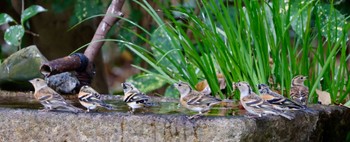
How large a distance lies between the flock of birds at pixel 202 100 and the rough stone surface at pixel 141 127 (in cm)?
7

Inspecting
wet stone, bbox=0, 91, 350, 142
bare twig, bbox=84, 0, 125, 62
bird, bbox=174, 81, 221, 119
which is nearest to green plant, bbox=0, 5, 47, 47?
bare twig, bbox=84, 0, 125, 62

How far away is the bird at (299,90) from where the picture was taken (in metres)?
4.25

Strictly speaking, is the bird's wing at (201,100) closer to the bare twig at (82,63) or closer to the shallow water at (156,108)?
the shallow water at (156,108)

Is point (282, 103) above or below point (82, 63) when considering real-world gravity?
below

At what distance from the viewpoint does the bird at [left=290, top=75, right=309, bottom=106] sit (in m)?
4.25

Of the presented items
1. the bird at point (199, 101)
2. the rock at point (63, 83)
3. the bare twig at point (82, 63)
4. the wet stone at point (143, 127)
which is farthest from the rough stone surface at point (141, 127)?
the rock at point (63, 83)

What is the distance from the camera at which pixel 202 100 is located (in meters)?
3.68

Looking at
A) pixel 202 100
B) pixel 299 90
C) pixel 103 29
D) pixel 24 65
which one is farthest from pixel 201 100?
pixel 103 29

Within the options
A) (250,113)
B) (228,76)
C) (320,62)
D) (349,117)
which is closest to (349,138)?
(349,117)

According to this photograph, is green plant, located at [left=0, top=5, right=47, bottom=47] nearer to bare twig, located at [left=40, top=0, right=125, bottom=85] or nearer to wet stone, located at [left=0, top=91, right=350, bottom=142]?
bare twig, located at [left=40, top=0, right=125, bottom=85]

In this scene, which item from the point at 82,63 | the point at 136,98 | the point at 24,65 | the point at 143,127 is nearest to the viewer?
the point at 143,127

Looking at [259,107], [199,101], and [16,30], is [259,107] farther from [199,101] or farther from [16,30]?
[16,30]

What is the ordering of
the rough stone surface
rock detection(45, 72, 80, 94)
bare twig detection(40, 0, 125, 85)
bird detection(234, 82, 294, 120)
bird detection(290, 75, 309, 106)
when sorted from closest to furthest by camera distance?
the rough stone surface, bird detection(234, 82, 294, 120), bird detection(290, 75, 309, 106), bare twig detection(40, 0, 125, 85), rock detection(45, 72, 80, 94)

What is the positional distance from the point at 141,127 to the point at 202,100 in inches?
14.4
